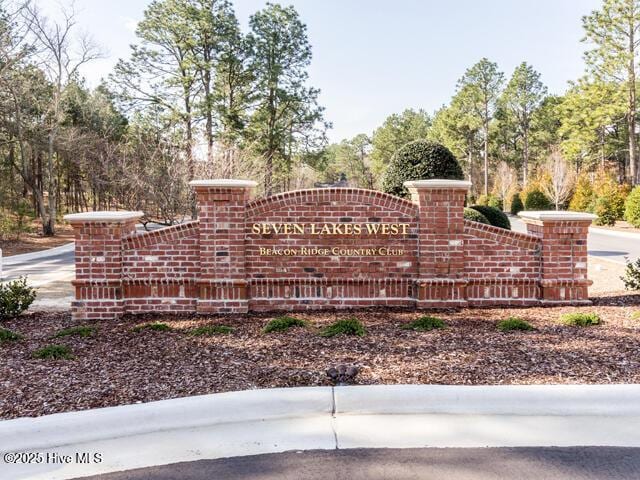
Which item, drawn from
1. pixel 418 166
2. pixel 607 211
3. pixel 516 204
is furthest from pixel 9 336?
pixel 516 204

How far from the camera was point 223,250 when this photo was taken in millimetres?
7086

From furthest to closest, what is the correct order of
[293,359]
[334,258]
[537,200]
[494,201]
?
1. [494,201]
2. [537,200]
3. [334,258]
4. [293,359]

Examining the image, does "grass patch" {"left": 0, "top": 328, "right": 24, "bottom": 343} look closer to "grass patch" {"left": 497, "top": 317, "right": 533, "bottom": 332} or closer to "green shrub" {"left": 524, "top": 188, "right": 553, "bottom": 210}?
"grass patch" {"left": 497, "top": 317, "right": 533, "bottom": 332}

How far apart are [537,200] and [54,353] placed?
136ft

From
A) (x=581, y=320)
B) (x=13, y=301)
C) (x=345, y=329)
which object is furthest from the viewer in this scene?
(x=13, y=301)

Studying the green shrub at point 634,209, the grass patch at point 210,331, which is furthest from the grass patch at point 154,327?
the green shrub at point 634,209

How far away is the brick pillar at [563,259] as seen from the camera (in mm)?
7188

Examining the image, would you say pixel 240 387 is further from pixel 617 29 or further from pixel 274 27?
pixel 617 29

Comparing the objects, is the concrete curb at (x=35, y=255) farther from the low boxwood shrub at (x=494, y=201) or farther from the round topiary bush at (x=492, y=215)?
the low boxwood shrub at (x=494, y=201)

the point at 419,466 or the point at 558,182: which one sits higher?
the point at 558,182

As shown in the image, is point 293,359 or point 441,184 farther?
point 441,184

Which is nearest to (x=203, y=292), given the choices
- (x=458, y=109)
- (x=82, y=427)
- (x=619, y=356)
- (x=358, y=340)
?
(x=358, y=340)

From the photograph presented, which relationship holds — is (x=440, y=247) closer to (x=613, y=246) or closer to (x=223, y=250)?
(x=223, y=250)

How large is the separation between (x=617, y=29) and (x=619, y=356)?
112 ft
